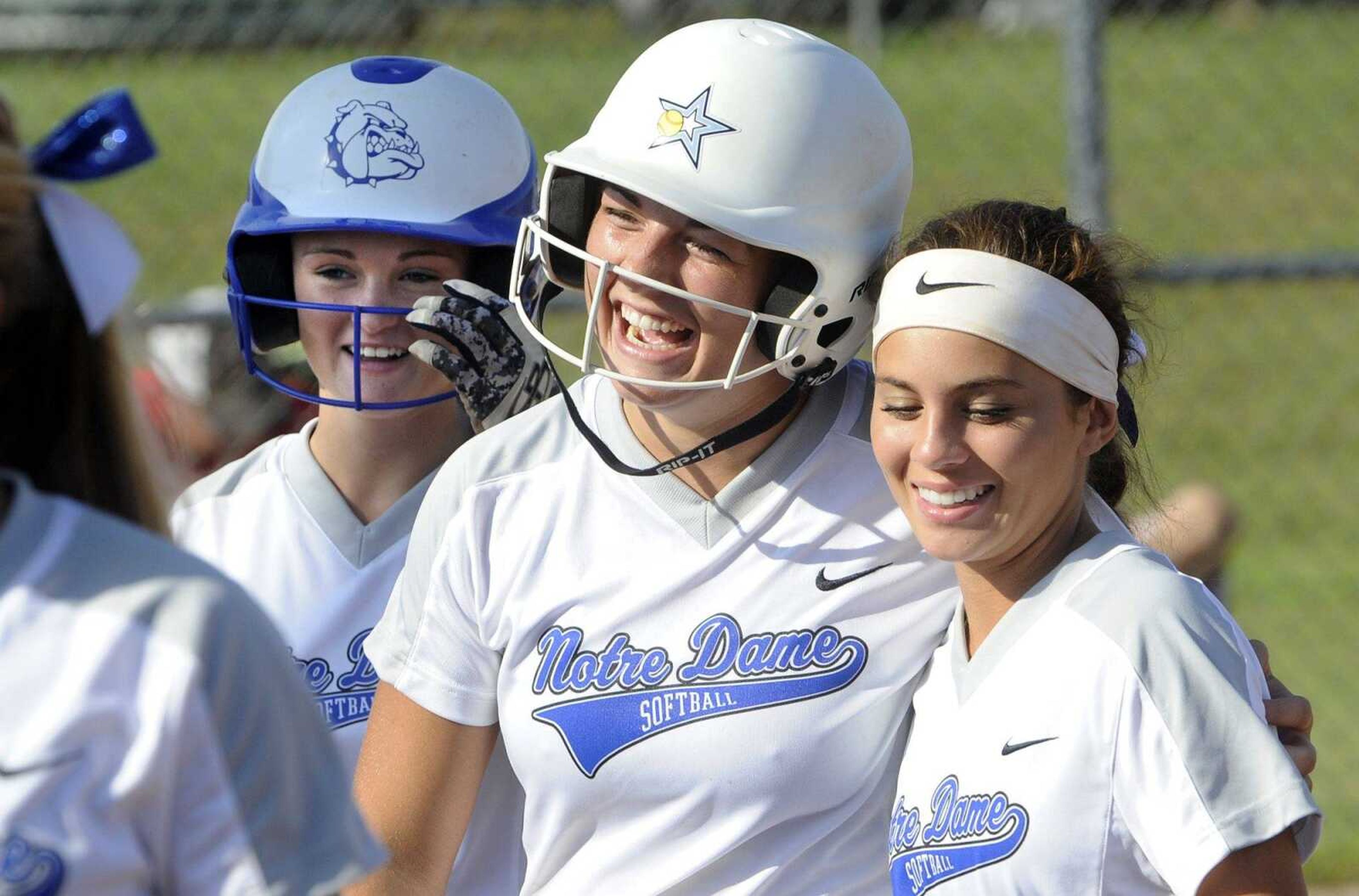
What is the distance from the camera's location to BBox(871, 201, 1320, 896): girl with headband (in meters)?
1.90

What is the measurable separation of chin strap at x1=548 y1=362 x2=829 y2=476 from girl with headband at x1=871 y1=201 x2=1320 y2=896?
181mm

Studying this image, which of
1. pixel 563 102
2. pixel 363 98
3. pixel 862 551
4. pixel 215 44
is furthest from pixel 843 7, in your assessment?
pixel 862 551

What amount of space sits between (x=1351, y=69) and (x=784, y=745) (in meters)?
9.91

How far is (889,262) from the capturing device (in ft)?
7.82

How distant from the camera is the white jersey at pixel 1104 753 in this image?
74.4 inches

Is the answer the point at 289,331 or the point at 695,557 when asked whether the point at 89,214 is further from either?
the point at 289,331

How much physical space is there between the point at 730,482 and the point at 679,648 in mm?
252

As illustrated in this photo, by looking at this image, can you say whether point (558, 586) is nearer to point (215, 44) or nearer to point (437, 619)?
point (437, 619)

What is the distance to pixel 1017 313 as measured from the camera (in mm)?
2125

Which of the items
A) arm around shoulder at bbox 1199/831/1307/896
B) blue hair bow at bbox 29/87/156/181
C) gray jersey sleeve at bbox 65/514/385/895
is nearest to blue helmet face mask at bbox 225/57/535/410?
blue hair bow at bbox 29/87/156/181

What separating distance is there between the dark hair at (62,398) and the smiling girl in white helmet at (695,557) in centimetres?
84

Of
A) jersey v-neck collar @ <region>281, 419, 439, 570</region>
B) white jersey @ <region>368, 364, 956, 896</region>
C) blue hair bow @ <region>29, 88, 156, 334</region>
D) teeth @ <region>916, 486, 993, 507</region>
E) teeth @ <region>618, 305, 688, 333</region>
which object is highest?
blue hair bow @ <region>29, 88, 156, 334</region>

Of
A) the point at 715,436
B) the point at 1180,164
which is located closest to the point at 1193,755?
the point at 715,436

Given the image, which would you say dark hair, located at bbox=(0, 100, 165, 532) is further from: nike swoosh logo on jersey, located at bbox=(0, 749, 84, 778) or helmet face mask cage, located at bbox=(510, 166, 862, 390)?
helmet face mask cage, located at bbox=(510, 166, 862, 390)
